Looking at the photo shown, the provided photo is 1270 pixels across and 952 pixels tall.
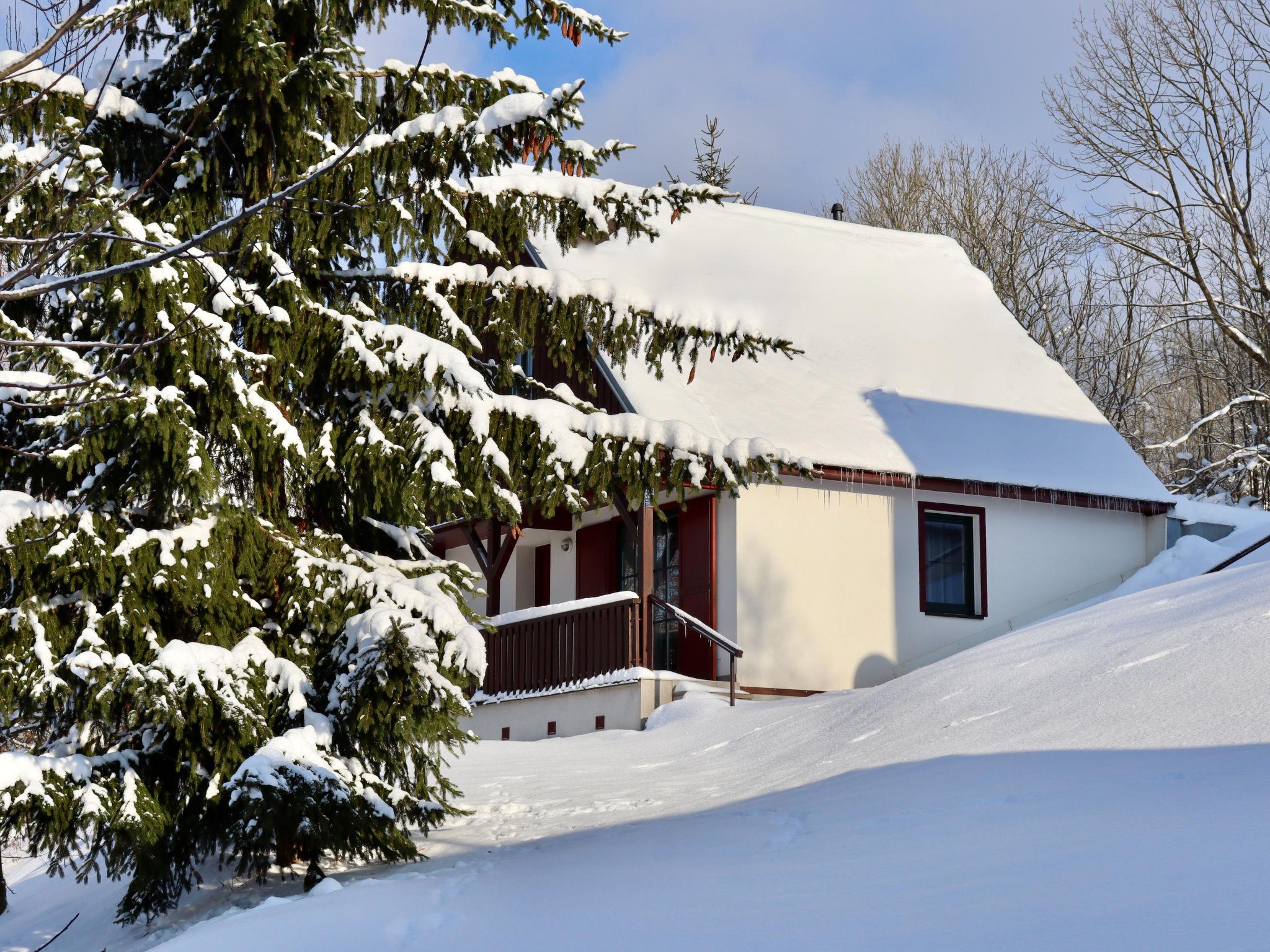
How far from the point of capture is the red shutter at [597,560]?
18.5 meters

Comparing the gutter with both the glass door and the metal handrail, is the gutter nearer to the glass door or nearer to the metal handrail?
the metal handrail

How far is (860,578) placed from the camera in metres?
16.5

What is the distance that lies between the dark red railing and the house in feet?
0.10

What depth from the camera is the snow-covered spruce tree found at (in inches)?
262

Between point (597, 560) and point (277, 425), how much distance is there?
11.7m

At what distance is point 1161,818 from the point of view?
16.7 ft

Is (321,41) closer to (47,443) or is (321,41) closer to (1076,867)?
(47,443)

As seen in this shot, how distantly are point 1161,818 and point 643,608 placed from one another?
999 centimetres

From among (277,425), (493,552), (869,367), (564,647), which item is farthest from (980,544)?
(277,425)

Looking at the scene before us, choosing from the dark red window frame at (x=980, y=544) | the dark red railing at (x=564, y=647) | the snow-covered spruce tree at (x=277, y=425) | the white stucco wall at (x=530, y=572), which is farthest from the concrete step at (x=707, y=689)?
the snow-covered spruce tree at (x=277, y=425)

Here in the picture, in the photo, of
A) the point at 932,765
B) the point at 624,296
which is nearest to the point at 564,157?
the point at 624,296

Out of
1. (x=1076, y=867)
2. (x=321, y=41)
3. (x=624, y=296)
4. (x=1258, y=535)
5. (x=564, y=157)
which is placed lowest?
(x=1076, y=867)

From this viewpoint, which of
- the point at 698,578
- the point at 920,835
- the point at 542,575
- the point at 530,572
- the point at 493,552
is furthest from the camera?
the point at 530,572

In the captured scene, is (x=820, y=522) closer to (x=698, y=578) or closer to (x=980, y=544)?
(x=698, y=578)
